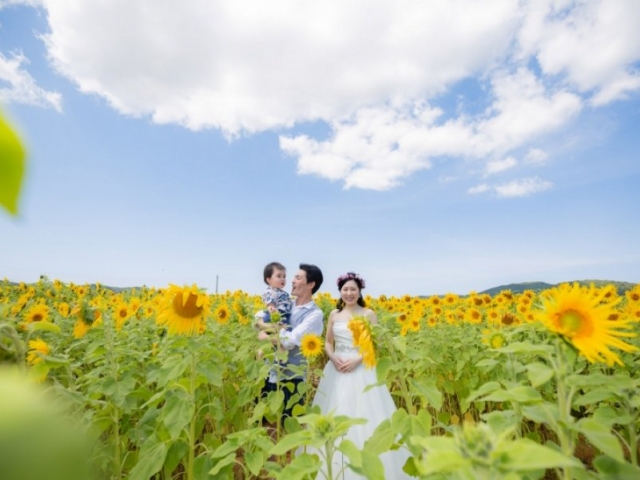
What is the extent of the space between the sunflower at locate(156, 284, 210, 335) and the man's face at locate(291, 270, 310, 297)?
11.3 ft

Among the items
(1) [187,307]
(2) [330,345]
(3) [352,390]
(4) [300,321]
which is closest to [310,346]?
(3) [352,390]

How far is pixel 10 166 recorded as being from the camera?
0.80 feet

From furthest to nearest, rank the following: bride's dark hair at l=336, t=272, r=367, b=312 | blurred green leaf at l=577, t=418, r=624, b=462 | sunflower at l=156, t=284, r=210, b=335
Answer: bride's dark hair at l=336, t=272, r=367, b=312
sunflower at l=156, t=284, r=210, b=335
blurred green leaf at l=577, t=418, r=624, b=462

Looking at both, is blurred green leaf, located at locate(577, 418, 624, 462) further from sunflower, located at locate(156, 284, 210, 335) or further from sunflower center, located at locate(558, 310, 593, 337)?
sunflower, located at locate(156, 284, 210, 335)

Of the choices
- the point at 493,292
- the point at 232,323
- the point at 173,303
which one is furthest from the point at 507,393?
the point at 493,292

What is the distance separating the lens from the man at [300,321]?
18.4 ft

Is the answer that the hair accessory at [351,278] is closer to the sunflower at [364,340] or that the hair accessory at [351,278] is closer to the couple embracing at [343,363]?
the couple embracing at [343,363]

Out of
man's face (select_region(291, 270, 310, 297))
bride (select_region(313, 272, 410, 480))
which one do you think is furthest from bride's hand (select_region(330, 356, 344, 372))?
man's face (select_region(291, 270, 310, 297))

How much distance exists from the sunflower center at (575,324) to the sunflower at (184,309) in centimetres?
220

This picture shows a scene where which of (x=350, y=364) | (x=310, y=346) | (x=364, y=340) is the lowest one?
(x=350, y=364)

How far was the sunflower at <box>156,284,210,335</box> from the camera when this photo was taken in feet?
9.81

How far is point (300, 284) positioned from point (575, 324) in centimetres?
503

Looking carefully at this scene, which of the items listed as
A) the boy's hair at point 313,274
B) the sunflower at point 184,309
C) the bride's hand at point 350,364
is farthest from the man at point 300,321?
the sunflower at point 184,309

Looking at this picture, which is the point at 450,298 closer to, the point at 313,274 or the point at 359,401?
the point at 313,274
